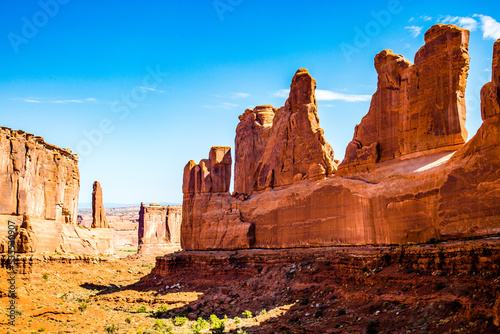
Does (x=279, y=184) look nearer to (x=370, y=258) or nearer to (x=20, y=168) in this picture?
(x=370, y=258)

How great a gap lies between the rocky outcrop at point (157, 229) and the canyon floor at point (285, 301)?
168 ft

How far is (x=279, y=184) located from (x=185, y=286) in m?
8.91

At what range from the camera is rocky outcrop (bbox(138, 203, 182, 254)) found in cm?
8894

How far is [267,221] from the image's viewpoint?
107 feet

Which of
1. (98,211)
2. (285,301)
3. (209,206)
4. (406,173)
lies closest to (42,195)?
(98,211)

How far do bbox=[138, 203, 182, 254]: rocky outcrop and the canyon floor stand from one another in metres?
51.1

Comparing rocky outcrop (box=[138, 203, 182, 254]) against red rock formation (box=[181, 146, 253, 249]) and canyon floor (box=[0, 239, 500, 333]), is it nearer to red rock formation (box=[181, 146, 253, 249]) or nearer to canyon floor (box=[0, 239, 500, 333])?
canyon floor (box=[0, 239, 500, 333])

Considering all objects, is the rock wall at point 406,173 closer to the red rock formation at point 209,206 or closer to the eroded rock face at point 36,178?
the red rock formation at point 209,206

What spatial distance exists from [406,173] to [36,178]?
34.4 m

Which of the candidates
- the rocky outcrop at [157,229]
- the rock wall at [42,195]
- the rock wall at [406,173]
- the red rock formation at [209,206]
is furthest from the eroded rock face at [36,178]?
the rocky outcrop at [157,229]

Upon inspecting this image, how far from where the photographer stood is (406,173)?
2231 cm

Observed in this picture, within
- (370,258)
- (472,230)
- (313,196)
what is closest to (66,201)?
(313,196)

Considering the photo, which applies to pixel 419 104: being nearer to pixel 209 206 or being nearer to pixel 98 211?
pixel 209 206

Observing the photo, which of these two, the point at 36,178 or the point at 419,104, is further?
the point at 36,178
